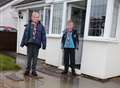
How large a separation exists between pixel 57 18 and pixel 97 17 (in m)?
2.14

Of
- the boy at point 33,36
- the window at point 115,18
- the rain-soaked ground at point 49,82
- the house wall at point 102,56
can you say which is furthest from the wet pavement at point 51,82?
the window at point 115,18

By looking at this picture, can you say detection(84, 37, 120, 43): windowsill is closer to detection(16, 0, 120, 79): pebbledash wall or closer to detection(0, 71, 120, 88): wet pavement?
detection(16, 0, 120, 79): pebbledash wall

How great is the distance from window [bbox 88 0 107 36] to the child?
539 mm

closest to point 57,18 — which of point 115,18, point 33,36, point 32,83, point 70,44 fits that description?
point 70,44

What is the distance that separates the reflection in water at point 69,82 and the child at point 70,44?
1.72 feet

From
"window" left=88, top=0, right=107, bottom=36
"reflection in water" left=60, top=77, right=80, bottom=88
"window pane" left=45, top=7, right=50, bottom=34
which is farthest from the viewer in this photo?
"window pane" left=45, top=7, right=50, bottom=34

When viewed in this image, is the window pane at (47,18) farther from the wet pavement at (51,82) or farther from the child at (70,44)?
the wet pavement at (51,82)

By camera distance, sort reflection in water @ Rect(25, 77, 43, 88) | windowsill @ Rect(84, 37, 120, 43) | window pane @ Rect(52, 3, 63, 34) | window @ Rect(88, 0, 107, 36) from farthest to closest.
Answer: window pane @ Rect(52, 3, 63, 34) < window @ Rect(88, 0, 107, 36) < windowsill @ Rect(84, 37, 120, 43) < reflection in water @ Rect(25, 77, 43, 88)

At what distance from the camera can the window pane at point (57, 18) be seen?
8.80m

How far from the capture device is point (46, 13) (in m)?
10.4

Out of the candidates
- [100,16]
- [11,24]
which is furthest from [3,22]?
[100,16]

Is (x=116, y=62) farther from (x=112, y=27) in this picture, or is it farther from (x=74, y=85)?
(x=74, y=85)

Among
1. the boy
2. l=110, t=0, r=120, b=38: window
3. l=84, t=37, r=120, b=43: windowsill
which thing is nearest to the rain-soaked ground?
the boy

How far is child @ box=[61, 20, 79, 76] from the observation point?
7484 millimetres
